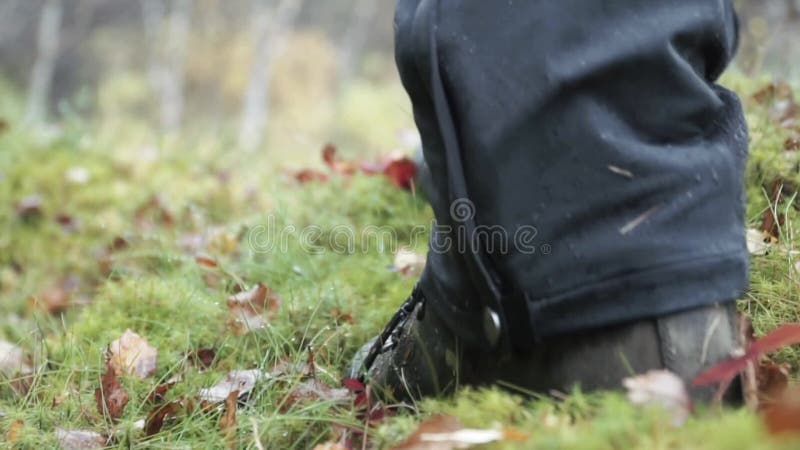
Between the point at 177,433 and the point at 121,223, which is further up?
the point at 121,223

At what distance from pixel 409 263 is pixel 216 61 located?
75.4ft

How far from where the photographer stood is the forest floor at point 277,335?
101 cm

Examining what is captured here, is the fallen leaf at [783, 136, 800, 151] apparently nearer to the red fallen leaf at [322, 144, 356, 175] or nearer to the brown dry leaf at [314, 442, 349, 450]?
the brown dry leaf at [314, 442, 349, 450]

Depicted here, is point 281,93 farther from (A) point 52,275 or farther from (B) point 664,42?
(B) point 664,42

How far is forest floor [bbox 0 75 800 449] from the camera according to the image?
101cm

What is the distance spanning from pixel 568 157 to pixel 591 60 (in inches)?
5.3

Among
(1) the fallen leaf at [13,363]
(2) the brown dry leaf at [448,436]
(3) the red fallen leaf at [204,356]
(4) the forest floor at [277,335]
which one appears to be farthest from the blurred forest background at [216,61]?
(2) the brown dry leaf at [448,436]

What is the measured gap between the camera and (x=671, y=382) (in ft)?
3.02

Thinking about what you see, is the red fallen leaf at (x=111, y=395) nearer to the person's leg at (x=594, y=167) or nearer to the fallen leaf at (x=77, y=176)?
the person's leg at (x=594, y=167)

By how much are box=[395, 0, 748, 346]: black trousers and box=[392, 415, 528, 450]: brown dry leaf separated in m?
0.18

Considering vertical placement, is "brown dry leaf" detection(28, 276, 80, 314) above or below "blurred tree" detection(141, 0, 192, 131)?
below

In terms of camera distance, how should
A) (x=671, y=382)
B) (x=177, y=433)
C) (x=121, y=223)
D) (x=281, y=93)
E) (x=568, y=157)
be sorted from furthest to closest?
(x=281, y=93), (x=121, y=223), (x=177, y=433), (x=568, y=157), (x=671, y=382)

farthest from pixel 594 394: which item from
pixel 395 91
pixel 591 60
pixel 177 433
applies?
pixel 395 91

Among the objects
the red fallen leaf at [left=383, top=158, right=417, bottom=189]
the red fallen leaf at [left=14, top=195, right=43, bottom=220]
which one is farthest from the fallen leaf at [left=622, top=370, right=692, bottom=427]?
the red fallen leaf at [left=14, top=195, right=43, bottom=220]
